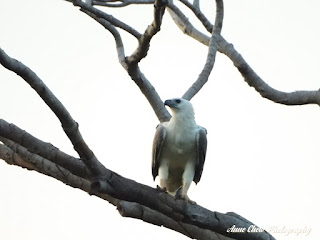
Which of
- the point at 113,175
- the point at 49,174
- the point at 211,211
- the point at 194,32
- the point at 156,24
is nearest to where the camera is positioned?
the point at 113,175

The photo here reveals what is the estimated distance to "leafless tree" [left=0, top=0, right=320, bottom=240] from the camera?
4.08 metres

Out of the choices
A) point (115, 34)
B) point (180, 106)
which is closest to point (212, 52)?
point (180, 106)

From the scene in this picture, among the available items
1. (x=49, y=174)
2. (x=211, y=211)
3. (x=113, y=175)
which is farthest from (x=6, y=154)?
(x=211, y=211)

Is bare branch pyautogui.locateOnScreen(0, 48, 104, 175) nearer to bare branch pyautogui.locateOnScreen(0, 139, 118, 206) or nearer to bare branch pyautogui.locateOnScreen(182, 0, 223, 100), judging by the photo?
bare branch pyautogui.locateOnScreen(0, 139, 118, 206)

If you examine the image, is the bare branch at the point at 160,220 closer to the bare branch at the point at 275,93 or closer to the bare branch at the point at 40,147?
the bare branch at the point at 40,147

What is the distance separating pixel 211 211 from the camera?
5035 millimetres

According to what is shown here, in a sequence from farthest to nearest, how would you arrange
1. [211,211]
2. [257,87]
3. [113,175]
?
1. [257,87]
2. [211,211]
3. [113,175]

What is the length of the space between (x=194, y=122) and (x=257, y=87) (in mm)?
1052

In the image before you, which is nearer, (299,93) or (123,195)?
(123,195)

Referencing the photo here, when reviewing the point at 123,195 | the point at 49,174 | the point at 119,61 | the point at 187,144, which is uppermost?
the point at 119,61

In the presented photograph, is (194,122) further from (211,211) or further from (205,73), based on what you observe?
(211,211)

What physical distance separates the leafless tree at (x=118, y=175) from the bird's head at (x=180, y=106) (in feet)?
0.35

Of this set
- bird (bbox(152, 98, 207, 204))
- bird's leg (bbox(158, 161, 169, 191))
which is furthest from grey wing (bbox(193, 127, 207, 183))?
bird's leg (bbox(158, 161, 169, 191))

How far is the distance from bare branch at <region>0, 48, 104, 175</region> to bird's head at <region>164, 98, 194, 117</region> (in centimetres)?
278
